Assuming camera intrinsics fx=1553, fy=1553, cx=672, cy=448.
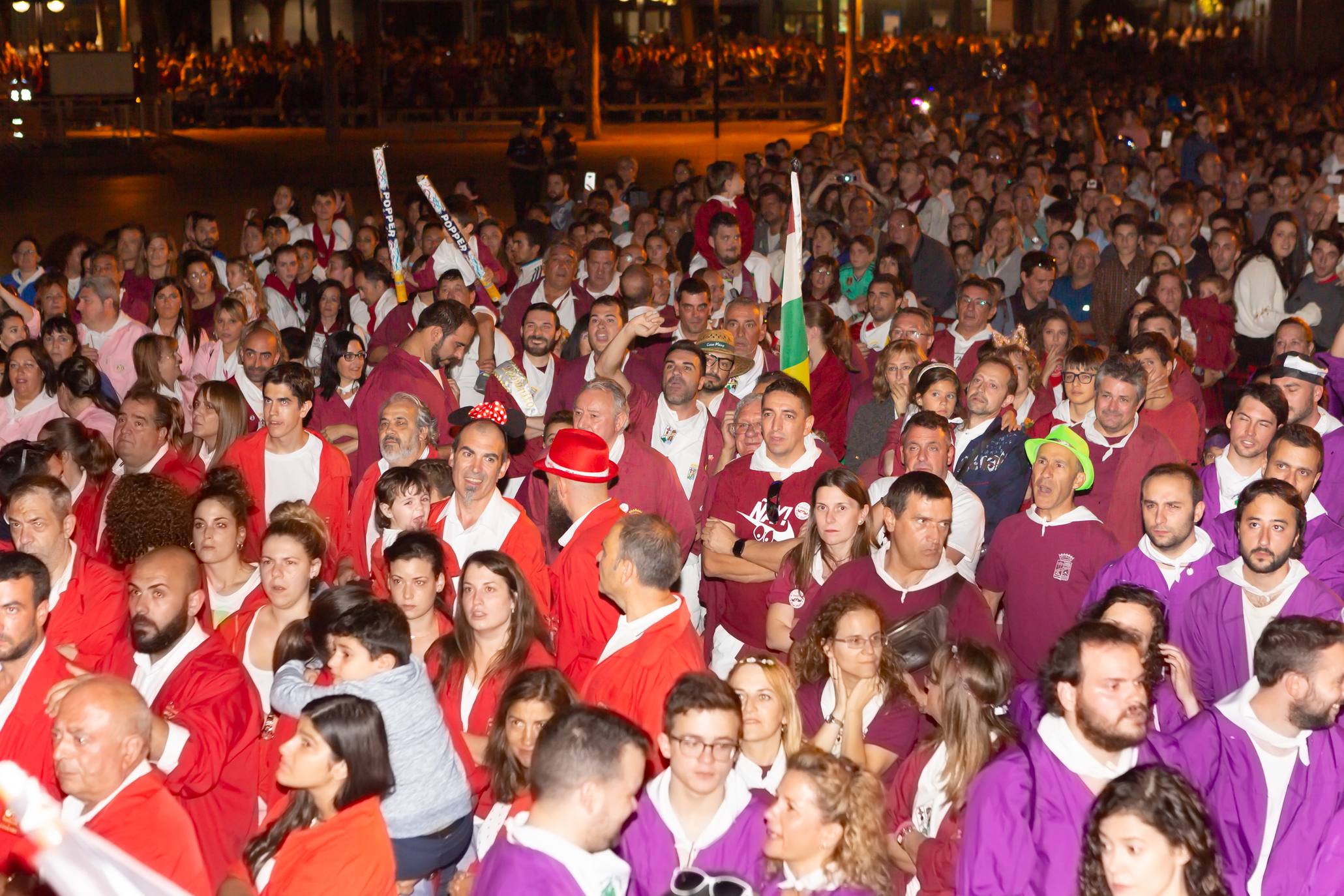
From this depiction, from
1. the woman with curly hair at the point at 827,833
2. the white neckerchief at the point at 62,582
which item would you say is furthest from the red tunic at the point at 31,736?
the woman with curly hair at the point at 827,833

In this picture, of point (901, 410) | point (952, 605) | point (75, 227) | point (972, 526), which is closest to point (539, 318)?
point (901, 410)

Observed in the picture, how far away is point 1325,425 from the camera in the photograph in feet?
23.5

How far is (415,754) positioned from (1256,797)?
2.39 metres

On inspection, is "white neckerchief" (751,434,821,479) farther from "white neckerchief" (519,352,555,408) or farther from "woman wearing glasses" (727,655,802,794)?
"white neckerchief" (519,352,555,408)

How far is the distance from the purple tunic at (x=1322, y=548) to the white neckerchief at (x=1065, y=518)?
510 mm

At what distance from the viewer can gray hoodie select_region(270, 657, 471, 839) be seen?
14.4 ft

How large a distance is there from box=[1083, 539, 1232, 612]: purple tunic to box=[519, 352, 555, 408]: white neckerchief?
398cm

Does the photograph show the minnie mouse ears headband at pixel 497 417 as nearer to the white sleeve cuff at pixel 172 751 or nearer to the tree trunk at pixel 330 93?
the white sleeve cuff at pixel 172 751

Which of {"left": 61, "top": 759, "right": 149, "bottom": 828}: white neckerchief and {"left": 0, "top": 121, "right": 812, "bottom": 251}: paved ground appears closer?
{"left": 61, "top": 759, "right": 149, "bottom": 828}: white neckerchief

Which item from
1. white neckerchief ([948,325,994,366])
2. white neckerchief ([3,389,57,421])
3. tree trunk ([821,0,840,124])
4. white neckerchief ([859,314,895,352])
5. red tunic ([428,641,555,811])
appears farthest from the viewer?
tree trunk ([821,0,840,124])

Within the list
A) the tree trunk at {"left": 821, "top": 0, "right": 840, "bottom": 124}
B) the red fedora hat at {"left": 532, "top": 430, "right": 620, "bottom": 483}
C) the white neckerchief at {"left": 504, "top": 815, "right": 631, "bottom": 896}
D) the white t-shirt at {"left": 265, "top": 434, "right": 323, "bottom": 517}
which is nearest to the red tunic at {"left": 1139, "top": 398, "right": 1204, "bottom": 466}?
the red fedora hat at {"left": 532, "top": 430, "right": 620, "bottom": 483}

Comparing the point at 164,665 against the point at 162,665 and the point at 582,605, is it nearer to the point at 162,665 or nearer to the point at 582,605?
the point at 162,665

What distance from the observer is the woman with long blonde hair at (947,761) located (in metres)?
4.36

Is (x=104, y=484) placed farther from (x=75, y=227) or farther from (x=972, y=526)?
(x=75, y=227)
